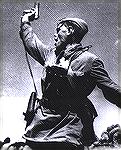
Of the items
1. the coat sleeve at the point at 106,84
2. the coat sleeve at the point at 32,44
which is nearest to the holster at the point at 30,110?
the coat sleeve at the point at 32,44

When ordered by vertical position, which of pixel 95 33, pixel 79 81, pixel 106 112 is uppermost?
pixel 95 33

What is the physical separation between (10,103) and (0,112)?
2.0 inches

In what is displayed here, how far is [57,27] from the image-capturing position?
1969mm

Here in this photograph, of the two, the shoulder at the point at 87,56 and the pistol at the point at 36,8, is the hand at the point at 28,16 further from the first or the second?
the shoulder at the point at 87,56

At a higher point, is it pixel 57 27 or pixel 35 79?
pixel 57 27

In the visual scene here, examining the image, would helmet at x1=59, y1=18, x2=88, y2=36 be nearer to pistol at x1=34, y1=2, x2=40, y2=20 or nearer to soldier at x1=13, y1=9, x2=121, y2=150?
soldier at x1=13, y1=9, x2=121, y2=150

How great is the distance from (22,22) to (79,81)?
0.32 m

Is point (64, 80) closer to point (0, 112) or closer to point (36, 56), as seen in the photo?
point (36, 56)

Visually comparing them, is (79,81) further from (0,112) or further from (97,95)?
(0,112)

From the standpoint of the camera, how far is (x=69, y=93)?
6.30ft

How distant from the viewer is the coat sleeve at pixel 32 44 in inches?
77.5

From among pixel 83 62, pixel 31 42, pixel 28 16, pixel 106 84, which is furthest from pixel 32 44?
pixel 106 84

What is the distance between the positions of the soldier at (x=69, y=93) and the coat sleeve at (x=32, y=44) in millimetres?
33

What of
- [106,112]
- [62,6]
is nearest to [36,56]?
[62,6]
